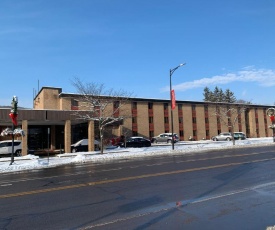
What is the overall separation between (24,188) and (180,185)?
5.93 m

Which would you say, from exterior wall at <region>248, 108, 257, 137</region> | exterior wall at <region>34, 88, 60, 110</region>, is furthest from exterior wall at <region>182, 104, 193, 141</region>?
exterior wall at <region>34, 88, 60, 110</region>

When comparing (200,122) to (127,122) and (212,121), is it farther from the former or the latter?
(127,122)

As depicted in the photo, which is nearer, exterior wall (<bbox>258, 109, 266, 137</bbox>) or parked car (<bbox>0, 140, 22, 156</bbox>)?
parked car (<bbox>0, 140, 22, 156</bbox>)

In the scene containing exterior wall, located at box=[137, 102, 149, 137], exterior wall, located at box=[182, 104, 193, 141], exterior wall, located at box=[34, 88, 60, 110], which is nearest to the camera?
exterior wall, located at box=[34, 88, 60, 110]

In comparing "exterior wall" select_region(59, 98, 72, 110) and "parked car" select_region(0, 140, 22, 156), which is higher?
"exterior wall" select_region(59, 98, 72, 110)

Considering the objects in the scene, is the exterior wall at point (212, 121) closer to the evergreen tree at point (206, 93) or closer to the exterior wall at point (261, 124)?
the exterior wall at point (261, 124)

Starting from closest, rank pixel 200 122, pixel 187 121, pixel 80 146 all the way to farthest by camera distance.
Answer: pixel 80 146, pixel 187 121, pixel 200 122

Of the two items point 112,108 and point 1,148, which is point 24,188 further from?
point 112,108

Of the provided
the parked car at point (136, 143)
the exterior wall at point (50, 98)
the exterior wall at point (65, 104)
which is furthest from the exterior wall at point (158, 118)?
the exterior wall at point (50, 98)

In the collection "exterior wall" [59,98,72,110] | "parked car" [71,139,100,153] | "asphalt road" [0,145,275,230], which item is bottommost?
"asphalt road" [0,145,275,230]

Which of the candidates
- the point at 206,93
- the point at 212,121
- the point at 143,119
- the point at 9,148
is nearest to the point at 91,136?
the point at 9,148

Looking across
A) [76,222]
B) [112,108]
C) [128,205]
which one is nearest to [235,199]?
[128,205]

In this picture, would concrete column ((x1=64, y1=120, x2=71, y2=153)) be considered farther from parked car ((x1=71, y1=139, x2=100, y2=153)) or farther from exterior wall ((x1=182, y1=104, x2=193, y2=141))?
exterior wall ((x1=182, y1=104, x2=193, y2=141))

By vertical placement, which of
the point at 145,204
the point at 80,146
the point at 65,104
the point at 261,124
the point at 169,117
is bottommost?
the point at 145,204
